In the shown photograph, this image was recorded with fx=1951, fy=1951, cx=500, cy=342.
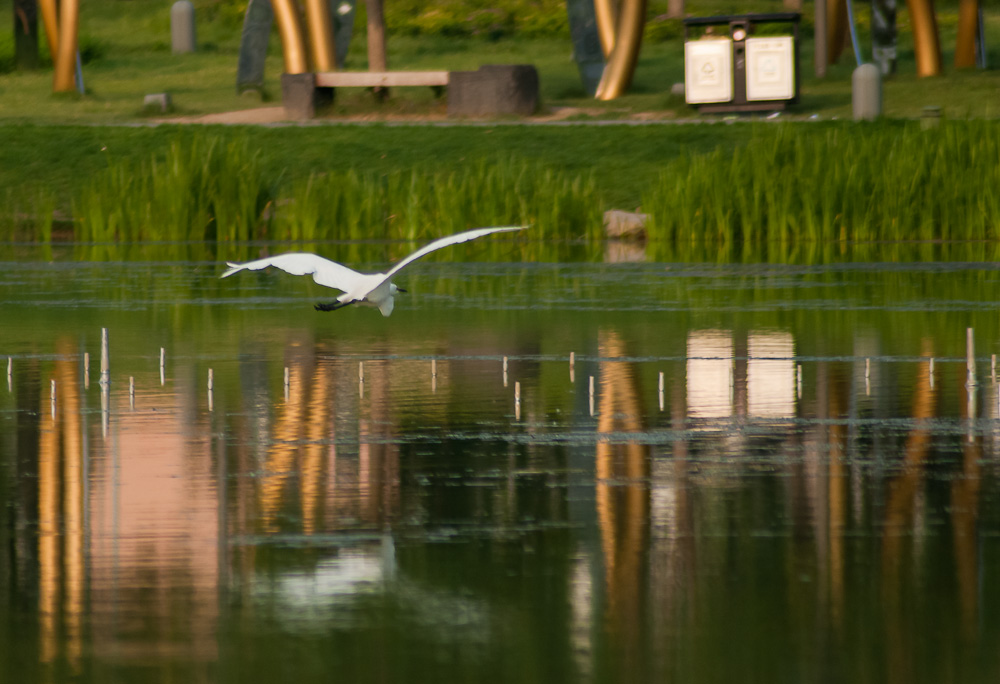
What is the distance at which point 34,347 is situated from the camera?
1506 cm

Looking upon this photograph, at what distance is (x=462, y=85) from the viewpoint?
3553cm

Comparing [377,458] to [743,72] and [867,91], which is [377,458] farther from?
[743,72]

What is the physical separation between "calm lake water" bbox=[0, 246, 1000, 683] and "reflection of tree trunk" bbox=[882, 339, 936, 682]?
2cm

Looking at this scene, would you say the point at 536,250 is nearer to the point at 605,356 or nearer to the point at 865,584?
the point at 605,356

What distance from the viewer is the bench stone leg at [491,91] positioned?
3522 cm

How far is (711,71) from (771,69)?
108cm

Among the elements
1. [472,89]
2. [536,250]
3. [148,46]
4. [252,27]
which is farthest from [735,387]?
[148,46]

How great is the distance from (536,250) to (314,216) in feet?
9.88

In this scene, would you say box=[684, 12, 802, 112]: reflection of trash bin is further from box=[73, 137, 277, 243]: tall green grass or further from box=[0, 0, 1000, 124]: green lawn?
box=[73, 137, 277, 243]: tall green grass

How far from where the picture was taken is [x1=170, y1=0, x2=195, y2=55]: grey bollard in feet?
170

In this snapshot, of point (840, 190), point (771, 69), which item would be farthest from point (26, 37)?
point (840, 190)

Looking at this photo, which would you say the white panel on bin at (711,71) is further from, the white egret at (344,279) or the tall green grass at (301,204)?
the white egret at (344,279)

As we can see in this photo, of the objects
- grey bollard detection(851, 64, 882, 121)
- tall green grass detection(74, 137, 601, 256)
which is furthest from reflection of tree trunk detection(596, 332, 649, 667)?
grey bollard detection(851, 64, 882, 121)

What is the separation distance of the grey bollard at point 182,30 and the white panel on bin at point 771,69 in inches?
833
